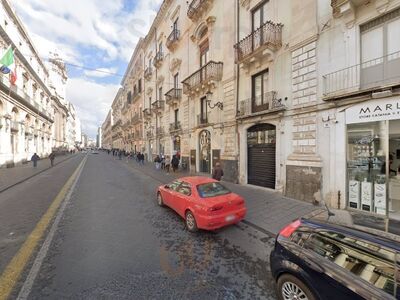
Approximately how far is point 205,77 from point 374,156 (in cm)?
1070

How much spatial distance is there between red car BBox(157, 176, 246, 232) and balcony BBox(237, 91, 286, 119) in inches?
203

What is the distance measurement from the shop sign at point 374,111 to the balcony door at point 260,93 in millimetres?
3838

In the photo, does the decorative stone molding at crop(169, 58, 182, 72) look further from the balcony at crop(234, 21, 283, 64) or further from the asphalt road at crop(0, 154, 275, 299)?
the asphalt road at crop(0, 154, 275, 299)

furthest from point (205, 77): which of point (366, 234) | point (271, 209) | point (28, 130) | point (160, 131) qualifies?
point (28, 130)

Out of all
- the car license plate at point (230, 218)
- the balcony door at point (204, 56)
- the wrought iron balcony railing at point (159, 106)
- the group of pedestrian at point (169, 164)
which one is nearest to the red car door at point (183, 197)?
the car license plate at point (230, 218)

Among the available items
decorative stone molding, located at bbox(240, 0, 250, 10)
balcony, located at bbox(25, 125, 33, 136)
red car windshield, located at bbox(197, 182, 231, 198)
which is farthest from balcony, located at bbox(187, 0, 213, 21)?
balcony, located at bbox(25, 125, 33, 136)

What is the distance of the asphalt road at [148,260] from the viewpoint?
3387 mm

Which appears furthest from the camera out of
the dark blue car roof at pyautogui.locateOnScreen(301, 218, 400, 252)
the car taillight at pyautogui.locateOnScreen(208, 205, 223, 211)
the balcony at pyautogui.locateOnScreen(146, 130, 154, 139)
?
Result: the balcony at pyautogui.locateOnScreen(146, 130, 154, 139)

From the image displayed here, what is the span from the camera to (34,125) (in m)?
33.8

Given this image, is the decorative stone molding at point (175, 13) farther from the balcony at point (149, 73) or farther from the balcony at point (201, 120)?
the balcony at point (201, 120)

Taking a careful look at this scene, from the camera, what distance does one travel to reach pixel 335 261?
252cm

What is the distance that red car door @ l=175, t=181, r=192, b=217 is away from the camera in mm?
6230

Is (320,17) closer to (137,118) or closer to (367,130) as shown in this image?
(367,130)

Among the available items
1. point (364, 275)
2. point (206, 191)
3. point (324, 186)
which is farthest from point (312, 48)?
point (364, 275)
